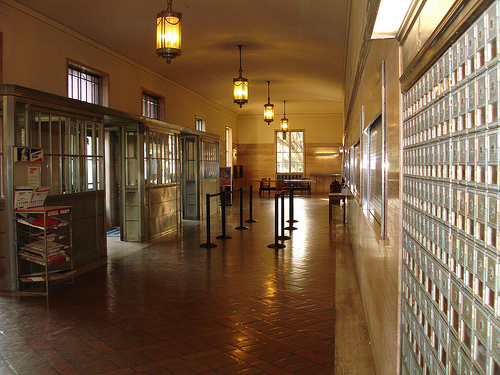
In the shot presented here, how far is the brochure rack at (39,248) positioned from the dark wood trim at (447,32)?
16.4 ft

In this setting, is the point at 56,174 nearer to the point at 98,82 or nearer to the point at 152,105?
the point at 98,82

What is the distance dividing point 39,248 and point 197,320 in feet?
8.10

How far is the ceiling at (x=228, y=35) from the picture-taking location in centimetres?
755

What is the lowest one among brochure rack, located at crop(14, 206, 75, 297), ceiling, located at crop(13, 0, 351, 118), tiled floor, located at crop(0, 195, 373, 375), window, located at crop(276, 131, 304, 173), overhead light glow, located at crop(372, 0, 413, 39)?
tiled floor, located at crop(0, 195, 373, 375)

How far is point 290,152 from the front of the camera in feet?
80.8

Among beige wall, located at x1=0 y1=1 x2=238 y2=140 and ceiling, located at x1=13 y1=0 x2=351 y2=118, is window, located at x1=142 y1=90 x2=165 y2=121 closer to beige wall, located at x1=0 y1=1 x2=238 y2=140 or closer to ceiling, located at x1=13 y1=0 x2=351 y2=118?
beige wall, located at x1=0 y1=1 x2=238 y2=140

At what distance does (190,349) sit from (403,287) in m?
2.45

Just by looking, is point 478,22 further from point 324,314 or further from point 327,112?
point 327,112

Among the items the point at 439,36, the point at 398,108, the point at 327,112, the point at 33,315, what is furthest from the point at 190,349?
the point at 327,112

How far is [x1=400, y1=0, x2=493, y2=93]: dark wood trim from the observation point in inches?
30.4

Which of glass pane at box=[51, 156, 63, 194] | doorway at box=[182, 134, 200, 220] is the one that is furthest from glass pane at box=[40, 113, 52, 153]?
doorway at box=[182, 134, 200, 220]

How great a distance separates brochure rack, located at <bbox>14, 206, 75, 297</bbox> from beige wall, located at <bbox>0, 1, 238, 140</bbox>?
2657 millimetres

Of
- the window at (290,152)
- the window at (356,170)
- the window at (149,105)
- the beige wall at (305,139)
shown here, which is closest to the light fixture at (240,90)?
the window at (356,170)

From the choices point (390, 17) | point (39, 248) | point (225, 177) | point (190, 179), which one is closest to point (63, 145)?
point (39, 248)
